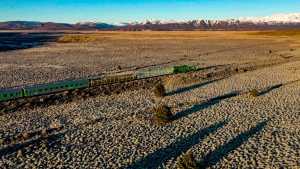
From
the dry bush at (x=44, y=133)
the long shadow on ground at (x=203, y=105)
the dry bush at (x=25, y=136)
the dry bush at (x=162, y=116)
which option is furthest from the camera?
the long shadow on ground at (x=203, y=105)

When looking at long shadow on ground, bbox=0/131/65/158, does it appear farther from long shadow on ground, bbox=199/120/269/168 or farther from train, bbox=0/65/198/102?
train, bbox=0/65/198/102

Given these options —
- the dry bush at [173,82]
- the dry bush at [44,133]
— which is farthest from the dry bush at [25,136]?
the dry bush at [173,82]

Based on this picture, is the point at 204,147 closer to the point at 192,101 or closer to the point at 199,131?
the point at 199,131

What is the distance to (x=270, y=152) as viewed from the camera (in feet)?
48.7

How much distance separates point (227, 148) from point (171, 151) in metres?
1.89

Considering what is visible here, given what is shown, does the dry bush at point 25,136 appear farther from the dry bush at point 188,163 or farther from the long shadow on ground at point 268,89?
the long shadow on ground at point 268,89

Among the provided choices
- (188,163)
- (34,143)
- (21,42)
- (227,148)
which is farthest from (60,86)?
(21,42)

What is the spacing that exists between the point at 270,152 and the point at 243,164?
157cm

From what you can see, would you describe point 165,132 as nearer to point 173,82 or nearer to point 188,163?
point 188,163

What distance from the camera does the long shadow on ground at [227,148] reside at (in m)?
14.0

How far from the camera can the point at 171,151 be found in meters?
15.2

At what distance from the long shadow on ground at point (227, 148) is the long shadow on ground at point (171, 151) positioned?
0.99 m

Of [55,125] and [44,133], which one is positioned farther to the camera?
[55,125]

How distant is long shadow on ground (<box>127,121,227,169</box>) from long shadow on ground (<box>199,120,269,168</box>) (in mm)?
989
